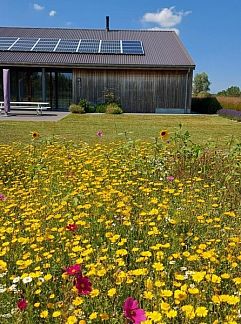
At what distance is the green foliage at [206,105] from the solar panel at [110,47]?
7083 mm

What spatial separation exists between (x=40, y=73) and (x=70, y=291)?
80.7ft

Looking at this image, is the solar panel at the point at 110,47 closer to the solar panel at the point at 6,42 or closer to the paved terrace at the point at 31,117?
the solar panel at the point at 6,42

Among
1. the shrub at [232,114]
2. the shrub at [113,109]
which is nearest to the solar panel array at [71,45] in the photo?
the shrub at [113,109]

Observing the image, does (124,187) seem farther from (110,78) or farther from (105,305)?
(110,78)

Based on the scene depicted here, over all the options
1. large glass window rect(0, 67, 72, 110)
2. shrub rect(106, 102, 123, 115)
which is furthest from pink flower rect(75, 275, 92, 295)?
large glass window rect(0, 67, 72, 110)

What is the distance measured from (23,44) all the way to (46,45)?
5.00 ft

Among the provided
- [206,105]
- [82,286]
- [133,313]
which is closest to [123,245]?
[82,286]

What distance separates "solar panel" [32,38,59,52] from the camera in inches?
955

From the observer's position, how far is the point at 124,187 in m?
4.40

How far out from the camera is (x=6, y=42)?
25.3m

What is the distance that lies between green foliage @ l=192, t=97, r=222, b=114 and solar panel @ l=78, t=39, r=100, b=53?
831 centimetres

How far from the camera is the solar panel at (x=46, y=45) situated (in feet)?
79.6

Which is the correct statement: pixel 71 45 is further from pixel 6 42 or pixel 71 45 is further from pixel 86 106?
pixel 86 106

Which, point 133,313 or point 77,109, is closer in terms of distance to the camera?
point 133,313
